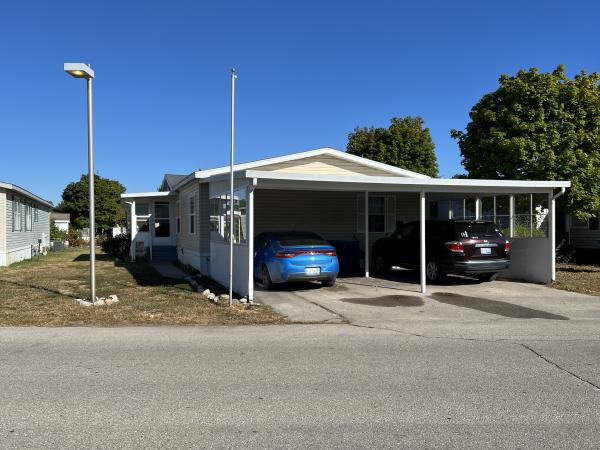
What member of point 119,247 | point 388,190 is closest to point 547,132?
point 388,190

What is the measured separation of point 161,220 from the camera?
2322 cm

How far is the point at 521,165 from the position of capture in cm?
1736

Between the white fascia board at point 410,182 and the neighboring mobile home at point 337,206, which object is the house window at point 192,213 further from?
the white fascia board at point 410,182

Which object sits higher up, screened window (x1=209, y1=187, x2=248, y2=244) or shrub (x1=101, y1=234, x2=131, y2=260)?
screened window (x1=209, y1=187, x2=248, y2=244)

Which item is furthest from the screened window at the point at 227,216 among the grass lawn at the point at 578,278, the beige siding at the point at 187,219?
the grass lawn at the point at 578,278

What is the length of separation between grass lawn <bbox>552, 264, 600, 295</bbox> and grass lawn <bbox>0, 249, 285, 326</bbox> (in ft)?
26.4

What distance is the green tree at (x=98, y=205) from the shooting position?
53125 mm

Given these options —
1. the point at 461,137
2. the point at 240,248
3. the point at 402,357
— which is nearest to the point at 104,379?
the point at 402,357

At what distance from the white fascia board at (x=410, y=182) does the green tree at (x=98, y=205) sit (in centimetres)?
4607

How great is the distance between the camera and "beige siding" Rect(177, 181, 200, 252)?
53.7 feet

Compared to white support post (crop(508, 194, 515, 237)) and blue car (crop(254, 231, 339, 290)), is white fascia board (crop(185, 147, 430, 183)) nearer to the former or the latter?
white support post (crop(508, 194, 515, 237))

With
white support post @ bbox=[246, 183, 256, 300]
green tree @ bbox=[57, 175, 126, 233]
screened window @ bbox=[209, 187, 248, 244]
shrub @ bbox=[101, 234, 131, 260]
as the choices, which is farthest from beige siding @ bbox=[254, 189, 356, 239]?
green tree @ bbox=[57, 175, 126, 233]

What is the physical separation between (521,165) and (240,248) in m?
11.0

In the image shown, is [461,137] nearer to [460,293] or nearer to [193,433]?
[460,293]
